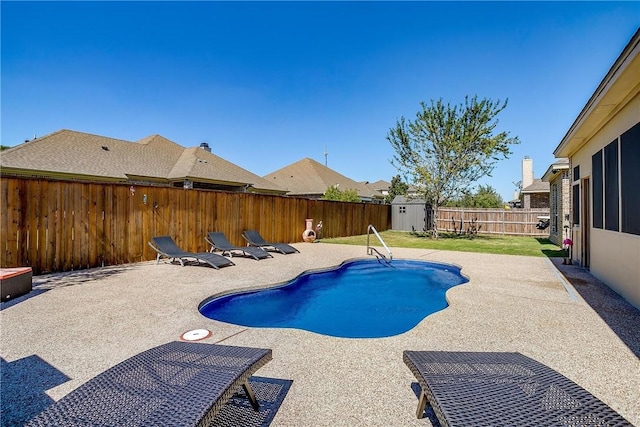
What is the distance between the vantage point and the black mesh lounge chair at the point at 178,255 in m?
8.41

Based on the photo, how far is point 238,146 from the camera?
95.5 ft

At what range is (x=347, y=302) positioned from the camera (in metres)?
7.10

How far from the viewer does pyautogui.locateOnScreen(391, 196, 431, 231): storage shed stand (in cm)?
2342

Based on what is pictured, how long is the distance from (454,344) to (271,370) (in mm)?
2061

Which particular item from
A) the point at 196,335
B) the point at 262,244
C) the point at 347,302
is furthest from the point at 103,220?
the point at 347,302

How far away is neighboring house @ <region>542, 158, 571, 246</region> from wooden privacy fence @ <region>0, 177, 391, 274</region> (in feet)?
37.4

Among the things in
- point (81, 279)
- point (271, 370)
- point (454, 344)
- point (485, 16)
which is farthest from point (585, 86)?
point (81, 279)

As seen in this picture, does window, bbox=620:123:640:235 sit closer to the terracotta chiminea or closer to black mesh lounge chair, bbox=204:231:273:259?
black mesh lounge chair, bbox=204:231:273:259

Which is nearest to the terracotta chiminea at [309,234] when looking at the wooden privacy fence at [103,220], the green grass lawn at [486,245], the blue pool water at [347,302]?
the green grass lawn at [486,245]

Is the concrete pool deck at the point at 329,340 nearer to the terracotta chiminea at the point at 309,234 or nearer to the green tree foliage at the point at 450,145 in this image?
the terracotta chiminea at the point at 309,234

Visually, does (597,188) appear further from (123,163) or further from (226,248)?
(123,163)

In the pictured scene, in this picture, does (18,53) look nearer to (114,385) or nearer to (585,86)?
(114,385)

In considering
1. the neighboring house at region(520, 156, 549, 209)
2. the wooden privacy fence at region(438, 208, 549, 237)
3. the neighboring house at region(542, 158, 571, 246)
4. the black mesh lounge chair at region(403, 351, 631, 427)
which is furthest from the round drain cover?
the neighboring house at region(520, 156, 549, 209)

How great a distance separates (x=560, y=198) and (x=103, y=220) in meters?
16.5
